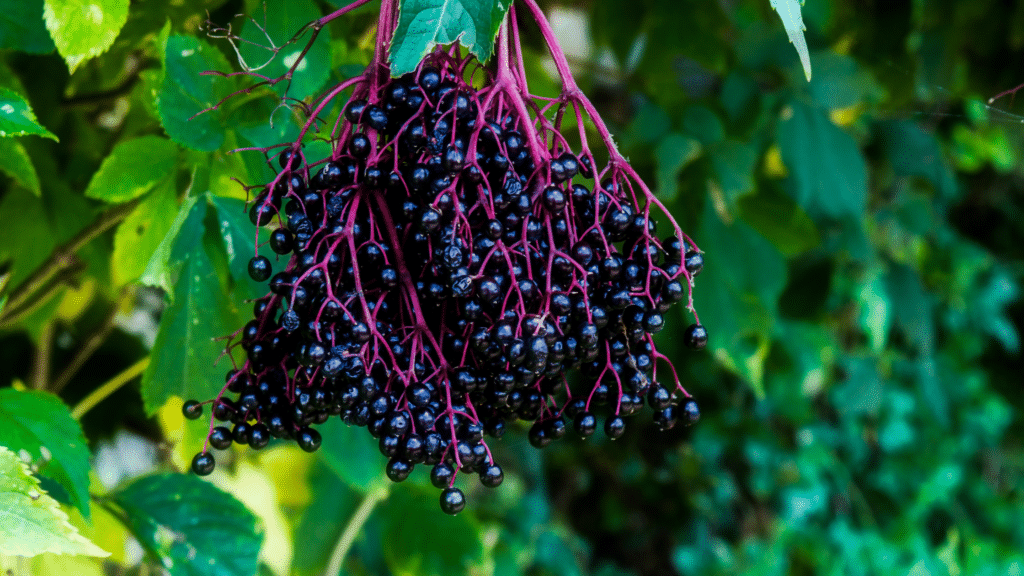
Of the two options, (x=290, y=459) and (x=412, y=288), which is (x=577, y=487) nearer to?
(x=290, y=459)

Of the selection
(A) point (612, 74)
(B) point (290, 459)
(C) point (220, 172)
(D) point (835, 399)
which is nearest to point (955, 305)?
(D) point (835, 399)

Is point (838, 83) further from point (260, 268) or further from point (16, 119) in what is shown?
point (16, 119)

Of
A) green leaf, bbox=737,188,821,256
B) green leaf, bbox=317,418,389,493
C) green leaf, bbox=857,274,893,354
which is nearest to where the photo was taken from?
green leaf, bbox=317,418,389,493

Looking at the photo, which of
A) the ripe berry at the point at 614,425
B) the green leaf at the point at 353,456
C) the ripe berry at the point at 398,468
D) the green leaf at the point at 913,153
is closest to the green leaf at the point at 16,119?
the ripe berry at the point at 398,468

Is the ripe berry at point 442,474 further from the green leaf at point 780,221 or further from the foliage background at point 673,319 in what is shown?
the green leaf at point 780,221

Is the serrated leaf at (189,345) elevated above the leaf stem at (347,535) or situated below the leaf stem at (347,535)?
above

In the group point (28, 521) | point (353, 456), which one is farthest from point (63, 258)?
point (28, 521)

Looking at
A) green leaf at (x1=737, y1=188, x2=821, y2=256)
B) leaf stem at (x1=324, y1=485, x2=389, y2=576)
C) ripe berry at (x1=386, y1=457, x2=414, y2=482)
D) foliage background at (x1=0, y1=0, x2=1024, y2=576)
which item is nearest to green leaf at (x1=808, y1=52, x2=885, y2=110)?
foliage background at (x1=0, y1=0, x2=1024, y2=576)

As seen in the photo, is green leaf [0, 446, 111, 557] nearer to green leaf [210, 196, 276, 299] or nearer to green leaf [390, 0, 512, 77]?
green leaf [210, 196, 276, 299]
